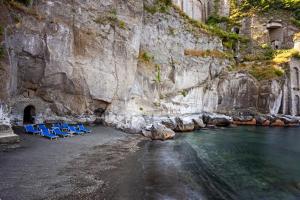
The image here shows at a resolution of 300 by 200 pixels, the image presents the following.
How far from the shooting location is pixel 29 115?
80.7ft

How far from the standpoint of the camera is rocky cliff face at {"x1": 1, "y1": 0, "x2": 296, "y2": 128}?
23.8 metres

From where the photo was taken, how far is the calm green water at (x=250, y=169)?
40.0 ft

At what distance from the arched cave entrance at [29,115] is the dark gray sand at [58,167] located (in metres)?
5.56

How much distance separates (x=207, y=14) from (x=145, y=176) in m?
63.4

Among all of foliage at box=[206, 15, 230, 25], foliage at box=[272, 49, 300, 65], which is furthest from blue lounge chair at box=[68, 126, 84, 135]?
foliage at box=[206, 15, 230, 25]

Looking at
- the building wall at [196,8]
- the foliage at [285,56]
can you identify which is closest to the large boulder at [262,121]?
the foliage at [285,56]

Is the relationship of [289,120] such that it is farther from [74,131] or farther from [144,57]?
[74,131]

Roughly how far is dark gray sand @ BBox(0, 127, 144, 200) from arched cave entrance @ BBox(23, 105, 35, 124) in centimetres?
556

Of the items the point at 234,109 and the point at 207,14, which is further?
the point at 207,14

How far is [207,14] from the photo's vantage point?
67.9m

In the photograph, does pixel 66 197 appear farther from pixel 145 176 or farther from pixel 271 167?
pixel 271 167

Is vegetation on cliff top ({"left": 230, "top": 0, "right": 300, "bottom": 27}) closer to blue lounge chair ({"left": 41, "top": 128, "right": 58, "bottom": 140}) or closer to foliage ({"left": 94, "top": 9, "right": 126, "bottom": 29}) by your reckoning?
foliage ({"left": 94, "top": 9, "right": 126, "bottom": 29})

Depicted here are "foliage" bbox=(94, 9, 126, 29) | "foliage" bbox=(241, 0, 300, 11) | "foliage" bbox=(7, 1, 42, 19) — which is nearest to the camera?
"foliage" bbox=(7, 1, 42, 19)

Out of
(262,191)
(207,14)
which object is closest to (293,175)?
(262,191)
